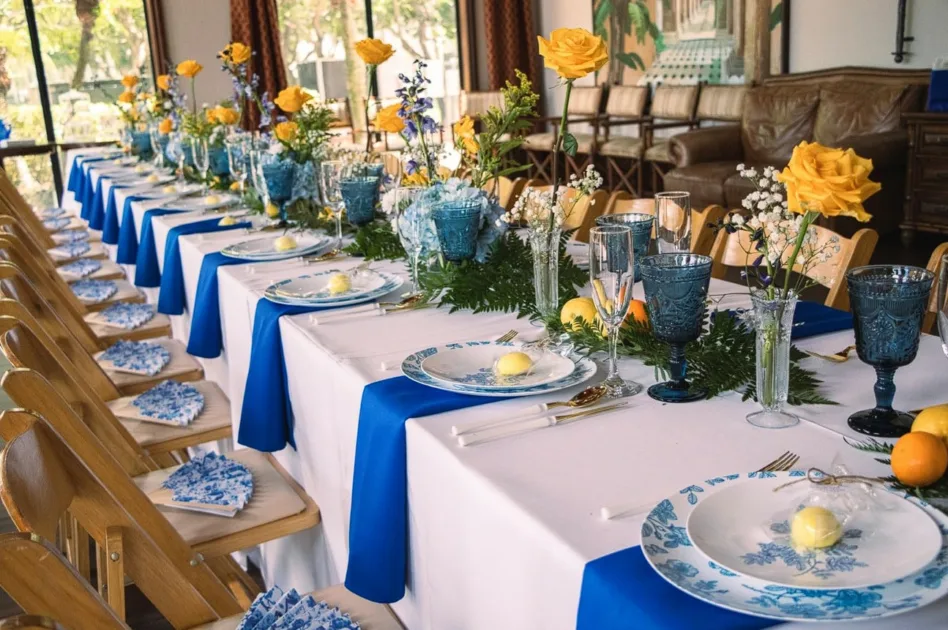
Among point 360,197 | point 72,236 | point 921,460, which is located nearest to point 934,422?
point 921,460

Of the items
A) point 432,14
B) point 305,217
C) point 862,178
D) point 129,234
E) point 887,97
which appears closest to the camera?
point 862,178

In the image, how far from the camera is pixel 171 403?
238 cm

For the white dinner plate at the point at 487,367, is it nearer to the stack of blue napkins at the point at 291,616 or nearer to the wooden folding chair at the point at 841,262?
the stack of blue napkins at the point at 291,616

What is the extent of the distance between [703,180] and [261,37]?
15.0ft

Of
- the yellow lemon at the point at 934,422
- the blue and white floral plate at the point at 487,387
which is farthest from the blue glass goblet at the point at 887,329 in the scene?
the blue and white floral plate at the point at 487,387

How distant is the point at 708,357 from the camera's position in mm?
1329

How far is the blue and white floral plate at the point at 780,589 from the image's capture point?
74 centimetres

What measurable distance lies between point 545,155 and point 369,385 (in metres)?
7.19

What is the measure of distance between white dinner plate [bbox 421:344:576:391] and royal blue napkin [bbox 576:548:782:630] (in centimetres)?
45

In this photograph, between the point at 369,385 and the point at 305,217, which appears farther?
the point at 305,217

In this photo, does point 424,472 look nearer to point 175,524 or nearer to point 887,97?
point 175,524

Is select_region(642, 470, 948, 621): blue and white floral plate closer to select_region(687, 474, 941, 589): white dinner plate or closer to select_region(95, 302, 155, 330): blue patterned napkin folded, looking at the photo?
select_region(687, 474, 941, 589): white dinner plate

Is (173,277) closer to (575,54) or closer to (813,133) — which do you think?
(575,54)

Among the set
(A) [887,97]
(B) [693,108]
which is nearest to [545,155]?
(B) [693,108]
